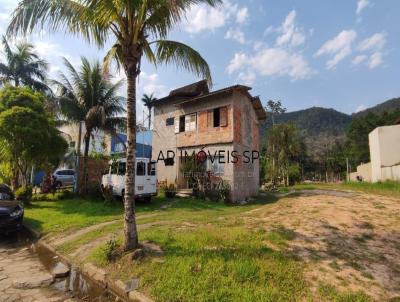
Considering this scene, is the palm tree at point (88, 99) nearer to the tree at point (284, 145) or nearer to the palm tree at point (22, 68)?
the palm tree at point (22, 68)

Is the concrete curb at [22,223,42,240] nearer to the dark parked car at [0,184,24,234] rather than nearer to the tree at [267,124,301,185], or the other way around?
the dark parked car at [0,184,24,234]

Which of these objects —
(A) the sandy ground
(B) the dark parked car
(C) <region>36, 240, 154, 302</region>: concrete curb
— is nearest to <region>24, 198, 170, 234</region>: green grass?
(B) the dark parked car

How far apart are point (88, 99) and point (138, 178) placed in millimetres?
7663

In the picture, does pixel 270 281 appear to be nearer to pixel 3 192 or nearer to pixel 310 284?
pixel 310 284

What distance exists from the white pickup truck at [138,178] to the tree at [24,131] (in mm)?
3964

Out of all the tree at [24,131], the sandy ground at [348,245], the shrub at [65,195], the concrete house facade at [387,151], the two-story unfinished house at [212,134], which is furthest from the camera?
the concrete house facade at [387,151]

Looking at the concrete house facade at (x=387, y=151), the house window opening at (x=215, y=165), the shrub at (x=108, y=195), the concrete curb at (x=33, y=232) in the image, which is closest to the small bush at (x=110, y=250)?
the concrete curb at (x=33, y=232)

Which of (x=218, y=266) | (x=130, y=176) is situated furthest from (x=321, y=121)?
(x=218, y=266)

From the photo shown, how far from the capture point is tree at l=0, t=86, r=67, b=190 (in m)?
13.5

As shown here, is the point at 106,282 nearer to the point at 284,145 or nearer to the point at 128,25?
the point at 128,25

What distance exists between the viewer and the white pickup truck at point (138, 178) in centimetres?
1388

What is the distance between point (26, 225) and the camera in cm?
1062

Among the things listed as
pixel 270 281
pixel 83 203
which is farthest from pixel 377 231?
pixel 83 203

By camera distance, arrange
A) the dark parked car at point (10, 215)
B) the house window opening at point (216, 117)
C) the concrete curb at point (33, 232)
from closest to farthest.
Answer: the dark parked car at point (10, 215) → the concrete curb at point (33, 232) → the house window opening at point (216, 117)
